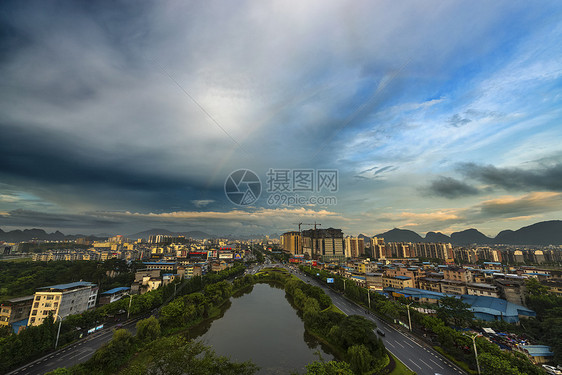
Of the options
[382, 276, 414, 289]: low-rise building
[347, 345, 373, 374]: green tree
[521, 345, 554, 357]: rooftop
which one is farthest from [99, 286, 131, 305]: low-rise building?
[521, 345, 554, 357]: rooftop

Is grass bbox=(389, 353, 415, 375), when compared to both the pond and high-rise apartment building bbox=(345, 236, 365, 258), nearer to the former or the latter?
the pond

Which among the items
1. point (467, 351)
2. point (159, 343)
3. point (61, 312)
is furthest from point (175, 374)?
point (61, 312)

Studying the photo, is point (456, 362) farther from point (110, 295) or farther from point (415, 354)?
point (110, 295)

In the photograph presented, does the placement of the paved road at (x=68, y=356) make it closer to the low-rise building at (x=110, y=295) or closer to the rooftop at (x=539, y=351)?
the low-rise building at (x=110, y=295)

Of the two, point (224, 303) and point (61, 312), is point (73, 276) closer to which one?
point (61, 312)

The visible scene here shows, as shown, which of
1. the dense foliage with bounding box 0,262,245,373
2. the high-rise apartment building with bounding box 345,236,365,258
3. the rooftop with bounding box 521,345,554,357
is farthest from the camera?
the high-rise apartment building with bounding box 345,236,365,258

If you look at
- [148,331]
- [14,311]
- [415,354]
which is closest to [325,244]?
[415,354]
